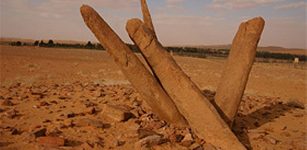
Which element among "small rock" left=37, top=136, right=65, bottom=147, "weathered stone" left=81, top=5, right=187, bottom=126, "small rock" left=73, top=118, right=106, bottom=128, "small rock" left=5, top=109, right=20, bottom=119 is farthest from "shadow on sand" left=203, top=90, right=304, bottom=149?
"small rock" left=5, top=109, right=20, bottom=119

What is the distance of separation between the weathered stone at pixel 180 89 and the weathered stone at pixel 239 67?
1.86 ft

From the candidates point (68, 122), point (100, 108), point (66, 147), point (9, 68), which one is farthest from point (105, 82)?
point (66, 147)

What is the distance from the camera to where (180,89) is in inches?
223

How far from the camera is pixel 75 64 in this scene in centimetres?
1839

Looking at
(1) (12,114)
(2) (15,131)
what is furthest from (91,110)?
(2) (15,131)

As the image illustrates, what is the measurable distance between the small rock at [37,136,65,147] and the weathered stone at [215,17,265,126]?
102 inches

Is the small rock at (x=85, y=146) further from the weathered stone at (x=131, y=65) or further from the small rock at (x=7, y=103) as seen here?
the small rock at (x=7, y=103)

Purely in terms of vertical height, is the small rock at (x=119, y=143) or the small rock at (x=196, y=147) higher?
the small rock at (x=119, y=143)

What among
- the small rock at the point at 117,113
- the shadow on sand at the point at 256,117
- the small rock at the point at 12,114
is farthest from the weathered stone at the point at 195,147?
the small rock at the point at 12,114

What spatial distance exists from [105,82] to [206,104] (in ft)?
28.2

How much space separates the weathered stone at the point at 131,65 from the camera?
5695 mm

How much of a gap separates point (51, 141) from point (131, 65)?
1.66 metres

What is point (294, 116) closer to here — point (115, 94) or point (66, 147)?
point (115, 94)

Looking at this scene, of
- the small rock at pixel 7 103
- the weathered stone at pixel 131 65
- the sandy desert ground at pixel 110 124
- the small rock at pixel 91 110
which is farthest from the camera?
the small rock at pixel 7 103
